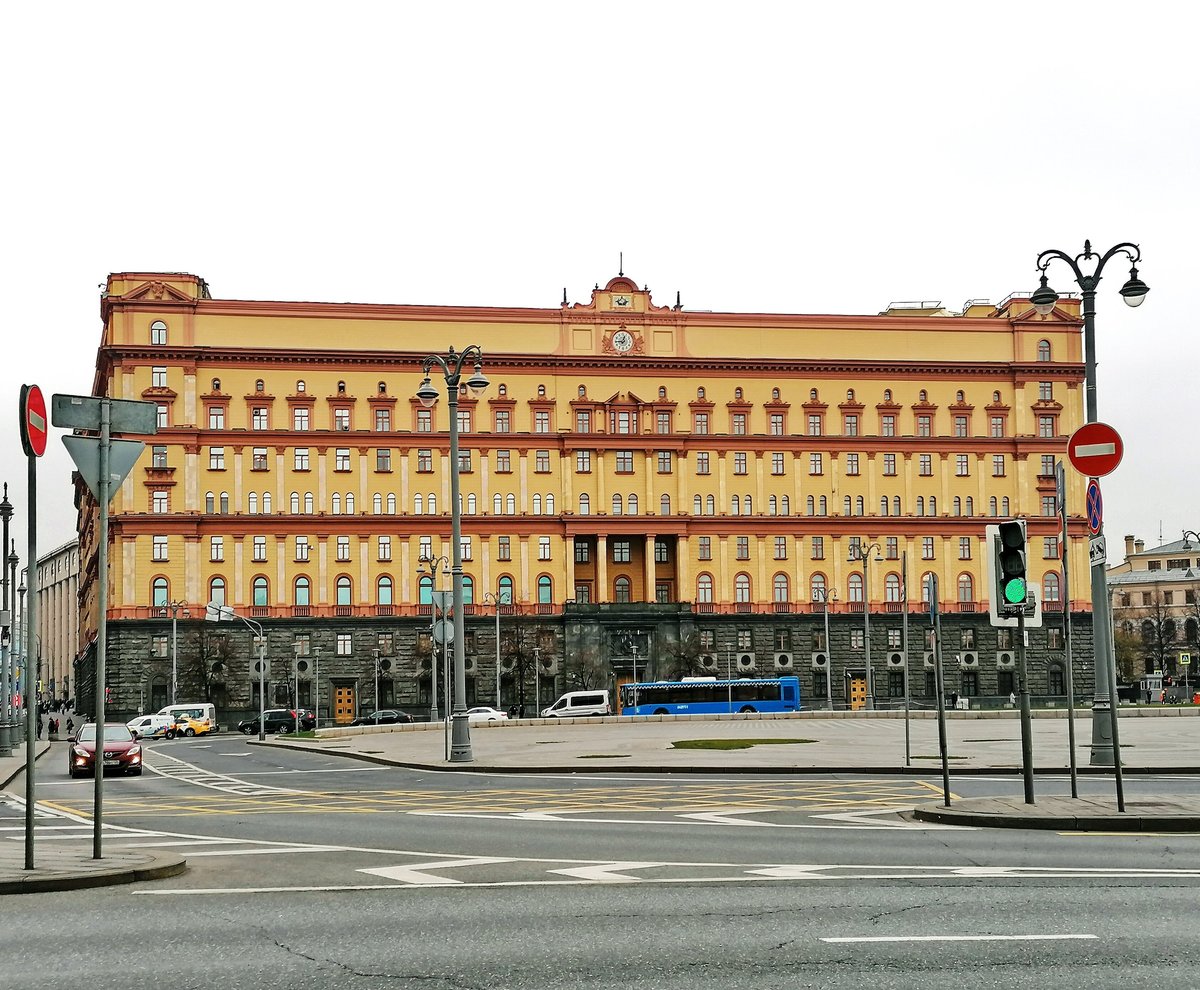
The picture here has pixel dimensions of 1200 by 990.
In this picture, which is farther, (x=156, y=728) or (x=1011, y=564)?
(x=156, y=728)

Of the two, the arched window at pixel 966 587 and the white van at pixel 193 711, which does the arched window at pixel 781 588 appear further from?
the white van at pixel 193 711

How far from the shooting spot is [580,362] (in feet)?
353

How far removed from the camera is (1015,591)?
729 inches

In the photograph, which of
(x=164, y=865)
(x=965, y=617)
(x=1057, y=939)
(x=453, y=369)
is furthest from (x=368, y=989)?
(x=965, y=617)

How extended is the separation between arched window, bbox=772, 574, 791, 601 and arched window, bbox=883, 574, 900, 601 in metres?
7.21

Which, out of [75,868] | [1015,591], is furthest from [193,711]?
[75,868]

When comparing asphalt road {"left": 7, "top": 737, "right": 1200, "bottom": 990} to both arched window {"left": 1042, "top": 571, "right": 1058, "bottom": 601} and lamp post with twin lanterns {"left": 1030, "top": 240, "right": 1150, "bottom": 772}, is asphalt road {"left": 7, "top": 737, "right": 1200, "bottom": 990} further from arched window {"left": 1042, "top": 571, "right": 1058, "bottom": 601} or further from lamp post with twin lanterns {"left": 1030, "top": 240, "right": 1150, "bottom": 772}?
arched window {"left": 1042, "top": 571, "right": 1058, "bottom": 601}

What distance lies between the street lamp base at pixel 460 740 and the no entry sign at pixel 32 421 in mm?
23054

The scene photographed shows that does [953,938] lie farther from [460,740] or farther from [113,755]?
[113,755]

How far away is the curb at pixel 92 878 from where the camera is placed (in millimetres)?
13016

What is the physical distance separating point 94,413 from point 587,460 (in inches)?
3685

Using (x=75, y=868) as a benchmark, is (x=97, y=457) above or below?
above

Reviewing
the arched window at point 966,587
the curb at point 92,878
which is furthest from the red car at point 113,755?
the arched window at point 966,587

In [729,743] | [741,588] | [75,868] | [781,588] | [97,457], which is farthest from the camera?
[781,588]
